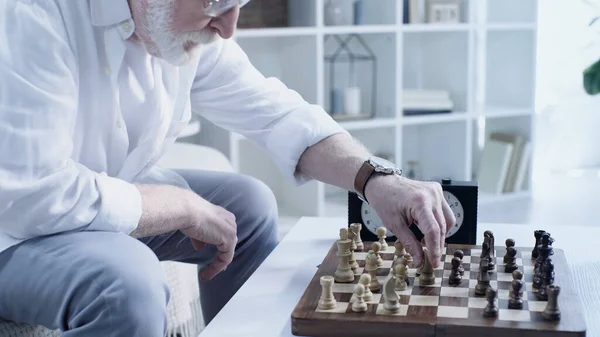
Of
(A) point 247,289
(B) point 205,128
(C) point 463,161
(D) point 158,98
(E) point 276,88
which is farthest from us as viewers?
(C) point 463,161

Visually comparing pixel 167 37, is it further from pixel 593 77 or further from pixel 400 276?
pixel 593 77

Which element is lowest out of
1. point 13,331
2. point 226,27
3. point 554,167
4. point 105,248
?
point 554,167

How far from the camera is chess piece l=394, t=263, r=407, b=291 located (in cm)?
117

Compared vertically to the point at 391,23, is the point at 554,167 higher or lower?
lower

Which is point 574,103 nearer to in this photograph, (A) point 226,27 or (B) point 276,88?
(B) point 276,88

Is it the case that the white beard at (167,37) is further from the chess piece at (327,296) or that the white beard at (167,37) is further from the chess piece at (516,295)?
the chess piece at (516,295)

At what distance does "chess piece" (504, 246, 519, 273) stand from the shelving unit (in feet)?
5.47

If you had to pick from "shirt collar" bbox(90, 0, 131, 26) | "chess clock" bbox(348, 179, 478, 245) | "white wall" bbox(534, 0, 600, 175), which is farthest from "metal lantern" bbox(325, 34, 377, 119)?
"shirt collar" bbox(90, 0, 131, 26)

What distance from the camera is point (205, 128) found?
10.1 ft

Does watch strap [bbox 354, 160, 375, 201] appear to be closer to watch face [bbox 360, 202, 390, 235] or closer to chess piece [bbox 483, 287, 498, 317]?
watch face [bbox 360, 202, 390, 235]

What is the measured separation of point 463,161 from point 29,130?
245 cm

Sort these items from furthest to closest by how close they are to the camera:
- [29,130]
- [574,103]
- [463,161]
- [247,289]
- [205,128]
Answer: [574,103]
[463,161]
[205,128]
[247,289]
[29,130]

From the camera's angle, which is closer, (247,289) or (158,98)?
(247,289)

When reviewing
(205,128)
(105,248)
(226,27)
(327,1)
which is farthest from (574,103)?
(105,248)
